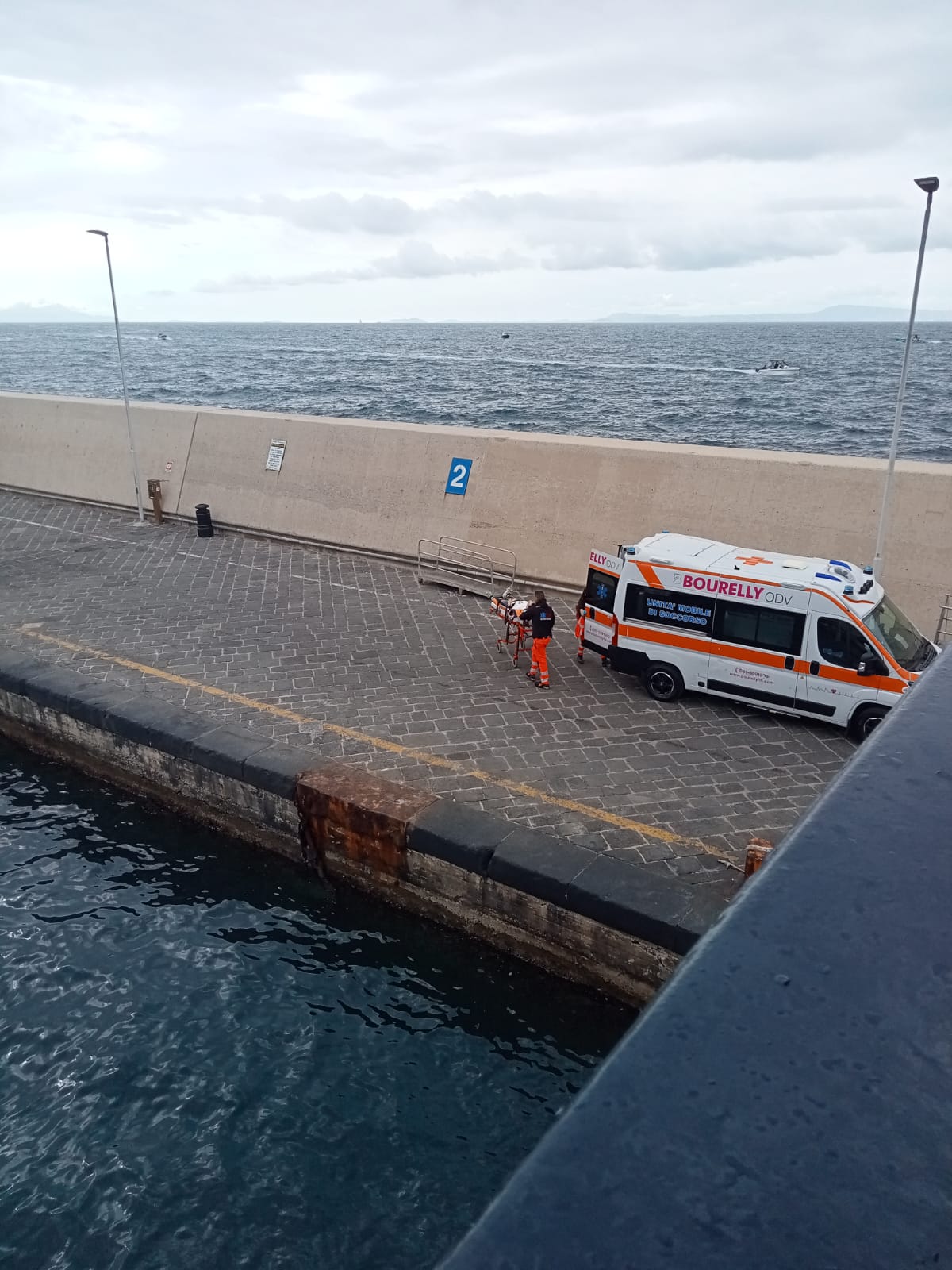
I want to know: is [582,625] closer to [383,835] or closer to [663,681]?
[663,681]

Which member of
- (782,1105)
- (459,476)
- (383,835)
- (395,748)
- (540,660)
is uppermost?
(782,1105)

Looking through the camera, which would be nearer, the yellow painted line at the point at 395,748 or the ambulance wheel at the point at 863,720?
the yellow painted line at the point at 395,748

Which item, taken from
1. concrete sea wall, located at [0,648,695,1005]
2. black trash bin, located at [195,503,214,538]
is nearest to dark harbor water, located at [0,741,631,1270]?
concrete sea wall, located at [0,648,695,1005]

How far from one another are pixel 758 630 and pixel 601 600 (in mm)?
2321

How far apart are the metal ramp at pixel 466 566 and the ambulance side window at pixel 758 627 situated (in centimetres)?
527

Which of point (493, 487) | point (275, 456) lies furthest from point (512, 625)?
point (275, 456)

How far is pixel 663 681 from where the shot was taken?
11.9 metres

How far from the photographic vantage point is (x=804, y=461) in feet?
47.1

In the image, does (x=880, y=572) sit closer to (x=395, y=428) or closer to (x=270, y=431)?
(x=395, y=428)

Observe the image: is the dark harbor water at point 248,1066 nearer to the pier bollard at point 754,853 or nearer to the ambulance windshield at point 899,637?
the pier bollard at point 754,853

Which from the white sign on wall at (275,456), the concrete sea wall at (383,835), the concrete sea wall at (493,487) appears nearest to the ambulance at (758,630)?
the concrete sea wall at (493,487)

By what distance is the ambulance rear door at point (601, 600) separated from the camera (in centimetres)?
1233

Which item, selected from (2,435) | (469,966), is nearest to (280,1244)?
(469,966)

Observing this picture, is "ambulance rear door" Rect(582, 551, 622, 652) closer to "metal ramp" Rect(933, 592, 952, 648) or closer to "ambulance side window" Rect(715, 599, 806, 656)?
"ambulance side window" Rect(715, 599, 806, 656)
